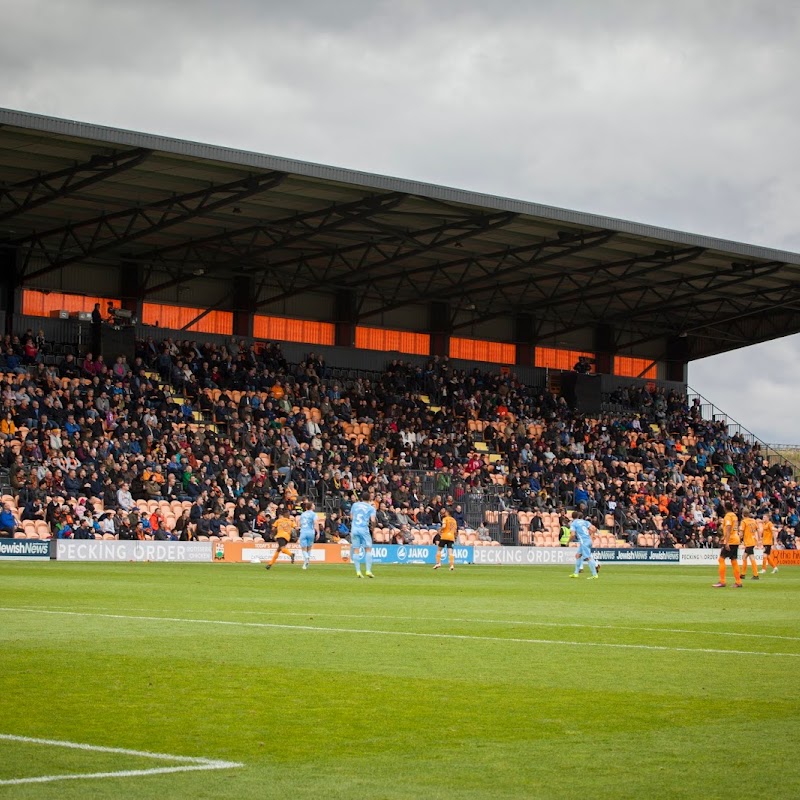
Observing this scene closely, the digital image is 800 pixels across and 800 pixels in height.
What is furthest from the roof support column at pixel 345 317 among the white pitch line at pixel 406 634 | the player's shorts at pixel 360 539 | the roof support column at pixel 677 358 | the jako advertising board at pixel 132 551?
the white pitch line at pixel 406 634

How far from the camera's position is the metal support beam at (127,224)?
144 feet

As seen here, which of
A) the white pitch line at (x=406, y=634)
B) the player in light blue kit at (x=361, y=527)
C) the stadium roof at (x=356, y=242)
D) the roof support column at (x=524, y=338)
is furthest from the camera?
the roof support column at (x=524, y=338)

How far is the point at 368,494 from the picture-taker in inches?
1479

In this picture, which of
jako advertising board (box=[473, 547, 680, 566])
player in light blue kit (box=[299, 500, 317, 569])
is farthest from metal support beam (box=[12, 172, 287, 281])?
jako advertising board (box=[473, 547, 680, 566])

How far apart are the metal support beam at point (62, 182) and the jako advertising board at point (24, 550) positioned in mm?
11102

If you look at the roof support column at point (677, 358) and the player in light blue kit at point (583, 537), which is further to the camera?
the roof support column at point (677, 358)

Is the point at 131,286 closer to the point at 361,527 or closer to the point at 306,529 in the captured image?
the point at 306,529

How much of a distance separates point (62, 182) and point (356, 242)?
13799mm

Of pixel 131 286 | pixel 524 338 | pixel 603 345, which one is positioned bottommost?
pixel 131 286

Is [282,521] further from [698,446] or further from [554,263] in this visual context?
[698,446]

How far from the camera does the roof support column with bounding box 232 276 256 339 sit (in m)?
61.0

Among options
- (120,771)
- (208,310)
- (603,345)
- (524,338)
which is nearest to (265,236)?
(208,310)

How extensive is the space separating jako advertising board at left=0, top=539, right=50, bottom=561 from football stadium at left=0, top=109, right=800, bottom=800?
0.32 feet

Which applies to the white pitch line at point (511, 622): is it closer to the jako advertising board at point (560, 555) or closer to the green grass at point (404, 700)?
the green grass at point (404, 700)
